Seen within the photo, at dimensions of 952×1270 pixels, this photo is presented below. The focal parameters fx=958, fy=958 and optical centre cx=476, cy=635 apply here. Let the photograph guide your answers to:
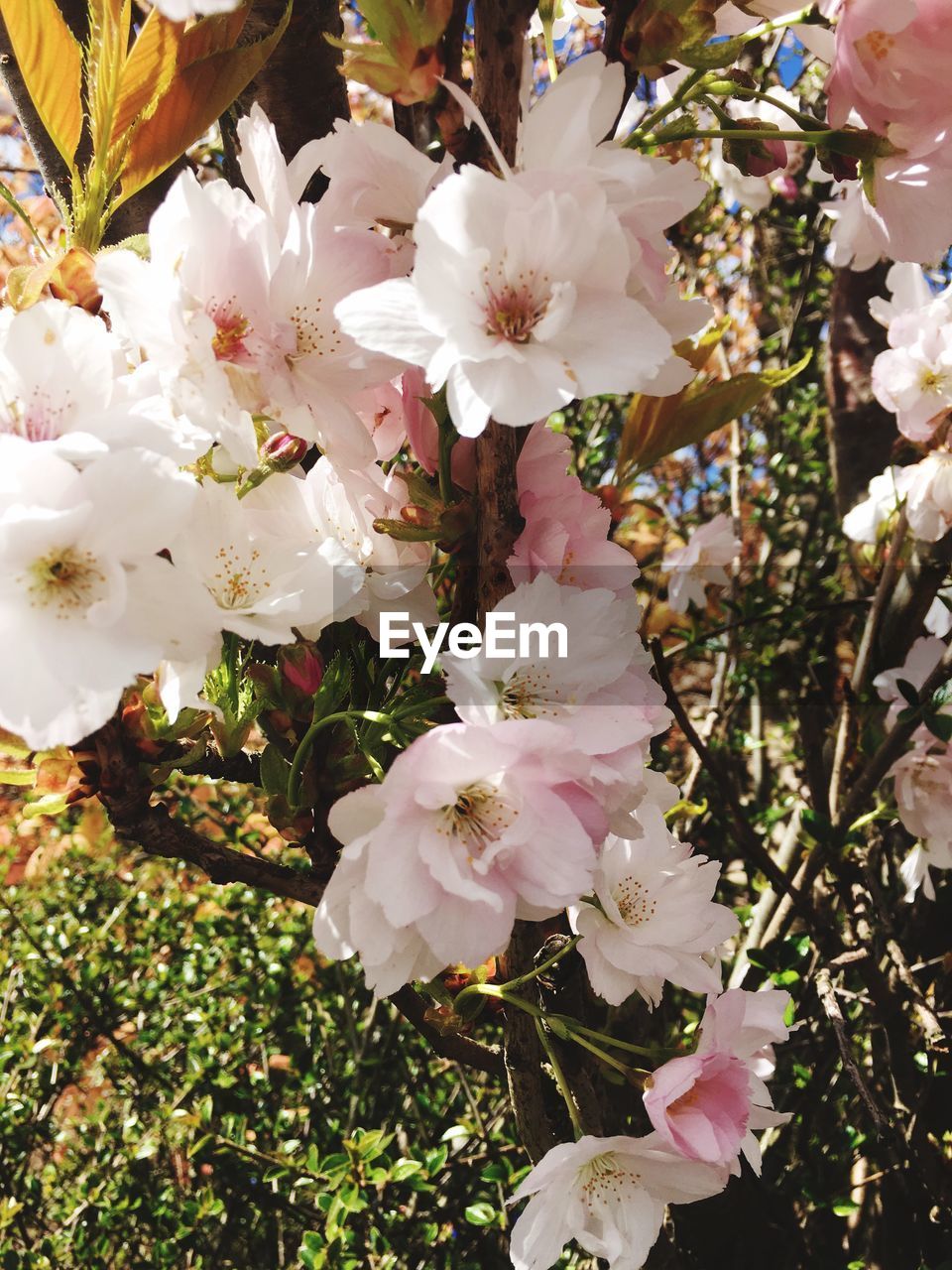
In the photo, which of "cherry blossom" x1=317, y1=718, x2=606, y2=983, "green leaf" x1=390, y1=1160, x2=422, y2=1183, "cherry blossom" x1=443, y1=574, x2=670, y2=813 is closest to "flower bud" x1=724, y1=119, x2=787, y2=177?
"cherry blossom" x1=443, y1=574, x2=670, y2=813

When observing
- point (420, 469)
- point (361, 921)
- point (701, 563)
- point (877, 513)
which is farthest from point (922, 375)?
point (361, 921)

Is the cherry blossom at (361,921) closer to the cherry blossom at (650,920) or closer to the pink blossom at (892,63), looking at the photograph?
the cherry blossom at (650,920)

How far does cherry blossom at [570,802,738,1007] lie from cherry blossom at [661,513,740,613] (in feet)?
2.94

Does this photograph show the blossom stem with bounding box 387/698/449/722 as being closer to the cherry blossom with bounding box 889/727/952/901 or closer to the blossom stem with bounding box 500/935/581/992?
the blossom stem with bounding box 500/935/581/992

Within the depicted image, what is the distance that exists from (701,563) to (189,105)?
115 cm

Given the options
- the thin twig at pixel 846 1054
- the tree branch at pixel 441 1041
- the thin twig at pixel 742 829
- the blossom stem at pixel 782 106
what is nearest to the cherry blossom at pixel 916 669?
the thin twig at pixel 742 829

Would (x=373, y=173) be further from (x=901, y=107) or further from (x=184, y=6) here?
(x=901, y=107)

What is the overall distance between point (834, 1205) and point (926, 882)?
44 cm

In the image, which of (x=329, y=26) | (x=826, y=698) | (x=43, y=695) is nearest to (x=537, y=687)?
(x=43, y=695)

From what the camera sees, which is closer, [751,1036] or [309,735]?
[309,735]

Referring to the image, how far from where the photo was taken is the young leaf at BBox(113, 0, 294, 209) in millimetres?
583

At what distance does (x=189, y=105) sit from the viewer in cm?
59

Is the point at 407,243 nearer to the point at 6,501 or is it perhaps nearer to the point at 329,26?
the point at 6,501

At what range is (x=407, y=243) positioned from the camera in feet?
1.92
